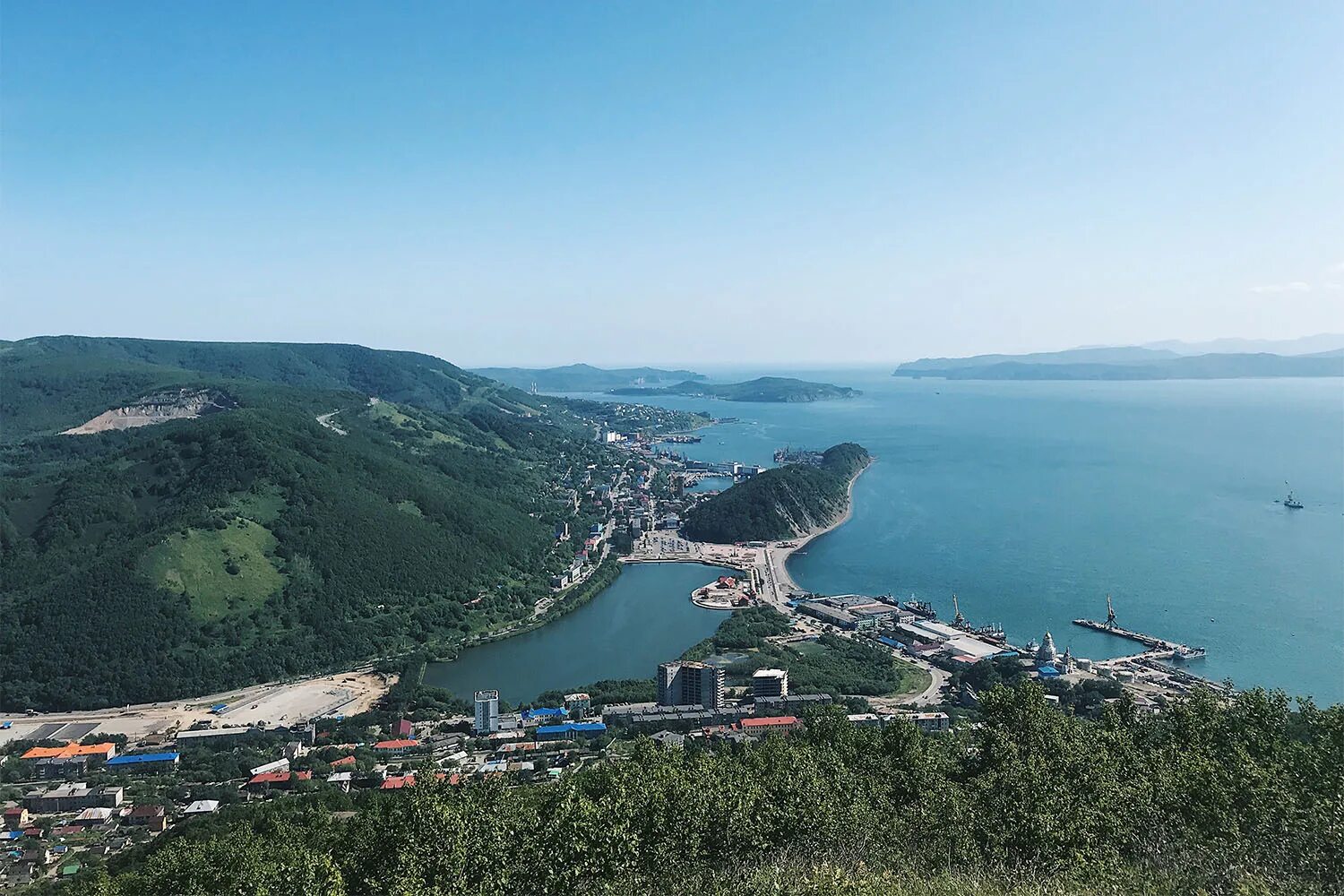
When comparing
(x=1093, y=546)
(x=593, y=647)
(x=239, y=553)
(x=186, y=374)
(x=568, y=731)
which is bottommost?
(x=593, y=647)

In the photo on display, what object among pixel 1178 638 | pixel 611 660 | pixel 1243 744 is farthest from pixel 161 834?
pixel 1178 638

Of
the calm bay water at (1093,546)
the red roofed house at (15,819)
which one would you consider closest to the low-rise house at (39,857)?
the red roofed house at (15,819)

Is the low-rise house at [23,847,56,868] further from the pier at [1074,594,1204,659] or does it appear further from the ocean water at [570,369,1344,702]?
the pier at [1074,594,1204,659]

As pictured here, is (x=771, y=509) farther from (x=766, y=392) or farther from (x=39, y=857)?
(x=766, y=392)

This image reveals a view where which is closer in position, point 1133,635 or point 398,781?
point 398,781

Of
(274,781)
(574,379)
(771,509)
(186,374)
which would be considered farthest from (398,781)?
(574,379)

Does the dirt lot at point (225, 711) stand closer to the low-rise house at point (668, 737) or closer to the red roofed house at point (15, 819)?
the red roofed house at point (15, 819)

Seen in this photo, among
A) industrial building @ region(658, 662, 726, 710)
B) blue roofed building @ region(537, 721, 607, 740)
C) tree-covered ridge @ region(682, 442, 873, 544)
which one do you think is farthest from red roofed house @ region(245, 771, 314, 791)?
tree-covered ridge @ region(682, 442, 873, 544)
